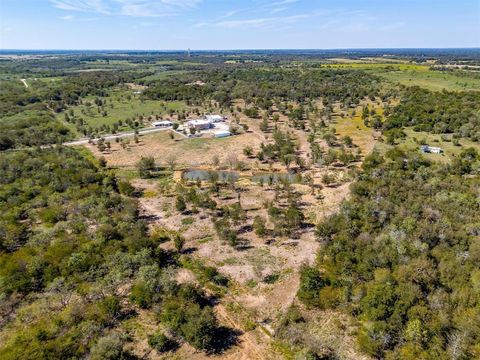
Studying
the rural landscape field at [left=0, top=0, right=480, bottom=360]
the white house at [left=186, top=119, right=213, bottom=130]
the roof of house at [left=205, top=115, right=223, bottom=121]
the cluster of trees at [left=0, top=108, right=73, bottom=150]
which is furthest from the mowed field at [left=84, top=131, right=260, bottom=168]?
the roof of house at [left=205, top=115, right=223, bottom=121]

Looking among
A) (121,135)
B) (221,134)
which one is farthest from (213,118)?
(121,135)

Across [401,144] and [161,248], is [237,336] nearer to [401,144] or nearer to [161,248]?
[161,248]

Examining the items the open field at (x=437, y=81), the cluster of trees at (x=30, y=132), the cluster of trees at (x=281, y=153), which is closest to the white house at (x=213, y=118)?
the cluster of trees at (x=281, y=153)

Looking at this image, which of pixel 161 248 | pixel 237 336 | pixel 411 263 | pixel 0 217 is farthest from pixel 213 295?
pixel 0 217

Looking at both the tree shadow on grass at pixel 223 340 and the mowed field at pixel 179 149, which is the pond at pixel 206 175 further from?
the tree shadow on grass at pixel 223 340

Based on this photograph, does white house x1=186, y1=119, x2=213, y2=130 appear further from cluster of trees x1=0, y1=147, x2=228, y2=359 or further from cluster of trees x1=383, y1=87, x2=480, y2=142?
cluster of trees x1=383, y1=87, x2=480, y2=142

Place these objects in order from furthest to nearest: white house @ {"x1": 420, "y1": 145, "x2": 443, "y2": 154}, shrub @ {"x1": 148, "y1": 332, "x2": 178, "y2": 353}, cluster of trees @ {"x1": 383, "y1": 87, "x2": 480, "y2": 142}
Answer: cluster of trees @ {"x1": 383, "y1": 87, "x2": 480, "y2": 142} < white house @ {"x1": 420, "y1": 145, "x2": 443, "y2": 154} < shrub @ {"x1": 148, "y1": 332, "x2": 178, "y2": 353}
